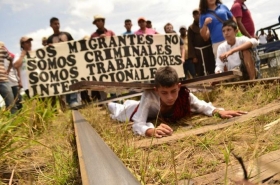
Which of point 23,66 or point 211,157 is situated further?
point 23,66

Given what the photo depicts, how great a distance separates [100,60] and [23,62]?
182 cm

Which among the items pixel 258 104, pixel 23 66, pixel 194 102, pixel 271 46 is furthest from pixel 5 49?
pixel 271 46

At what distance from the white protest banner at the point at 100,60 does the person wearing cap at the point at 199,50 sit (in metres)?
0.63

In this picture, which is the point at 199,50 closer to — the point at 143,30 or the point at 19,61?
the point at 143,30

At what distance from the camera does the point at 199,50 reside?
7.23 metres

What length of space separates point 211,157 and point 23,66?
6214mm

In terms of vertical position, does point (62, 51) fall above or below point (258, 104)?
above

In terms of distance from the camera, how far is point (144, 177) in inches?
61.6

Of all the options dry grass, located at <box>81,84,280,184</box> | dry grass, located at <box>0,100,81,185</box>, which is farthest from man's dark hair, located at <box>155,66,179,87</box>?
dry grass, located at <box>0,100,81,185</box>

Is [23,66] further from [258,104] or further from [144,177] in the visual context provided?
[144,177]

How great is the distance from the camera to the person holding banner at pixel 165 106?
310 centimetres

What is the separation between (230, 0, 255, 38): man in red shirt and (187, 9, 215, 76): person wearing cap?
37.2 inches

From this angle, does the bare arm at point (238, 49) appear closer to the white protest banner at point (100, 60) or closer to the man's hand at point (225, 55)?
the man's hand at point (225, 55)

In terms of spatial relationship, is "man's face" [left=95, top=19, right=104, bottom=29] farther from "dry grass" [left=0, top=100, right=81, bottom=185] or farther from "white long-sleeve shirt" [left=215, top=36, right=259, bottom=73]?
"dry grass" [left=0, top=100, right=81, bottom=185]
